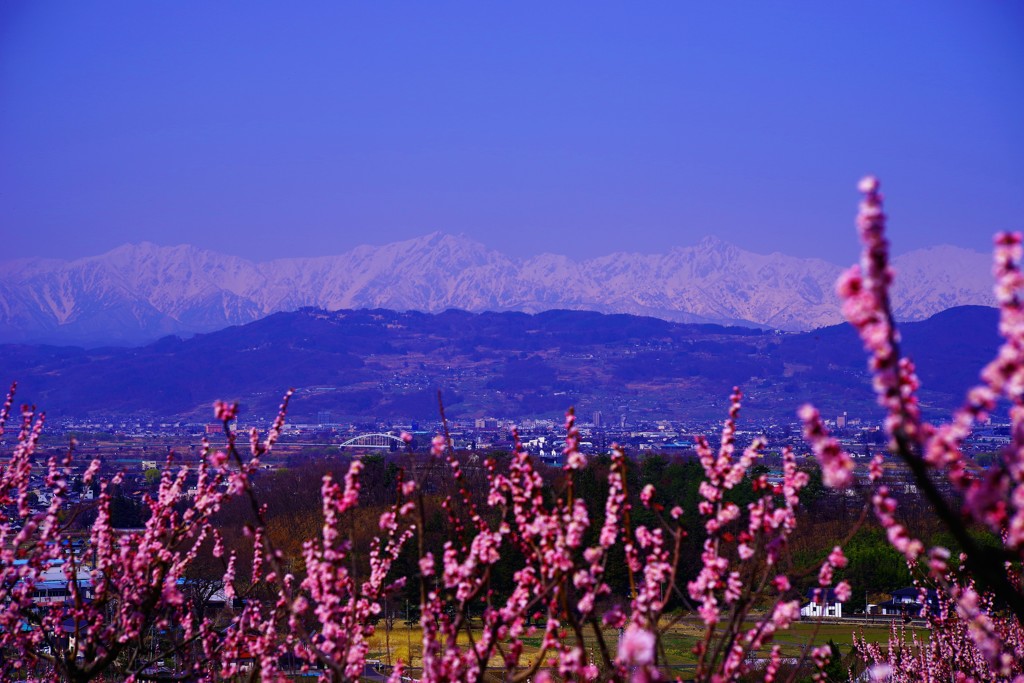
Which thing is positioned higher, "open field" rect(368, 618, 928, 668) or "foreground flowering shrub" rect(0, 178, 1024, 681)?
"foreground flowering shrub" rect(0, 178, 1024, 681)

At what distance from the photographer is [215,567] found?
3675 cm

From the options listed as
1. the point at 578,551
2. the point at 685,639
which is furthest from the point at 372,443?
the point at 578,551

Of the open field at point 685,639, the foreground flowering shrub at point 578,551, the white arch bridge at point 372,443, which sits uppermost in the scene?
the foreground flowering shrub at point 578,551

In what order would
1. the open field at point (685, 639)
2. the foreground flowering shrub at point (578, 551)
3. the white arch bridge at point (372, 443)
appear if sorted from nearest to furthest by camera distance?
the foreground flowering shrub at point (578, 551) → the open field at point (685, 639) → the white arch bridge at point (372, 443)

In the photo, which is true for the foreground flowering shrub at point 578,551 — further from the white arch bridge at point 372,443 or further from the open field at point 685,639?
the white arch bridge at point 372,443

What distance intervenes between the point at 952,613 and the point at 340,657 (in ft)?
18.7

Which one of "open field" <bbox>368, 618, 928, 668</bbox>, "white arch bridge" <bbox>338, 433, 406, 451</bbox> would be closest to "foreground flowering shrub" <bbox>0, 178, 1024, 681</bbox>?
"open field" <bbox>368, 618, 928, 668</bbox>

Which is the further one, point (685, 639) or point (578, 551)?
point (685, 639)

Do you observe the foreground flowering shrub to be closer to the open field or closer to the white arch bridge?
the open field

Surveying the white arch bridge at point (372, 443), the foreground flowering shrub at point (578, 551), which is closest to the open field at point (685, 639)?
the foreground flowering shrub at point (578, 551)

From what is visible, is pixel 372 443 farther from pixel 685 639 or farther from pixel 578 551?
pixel 578 551

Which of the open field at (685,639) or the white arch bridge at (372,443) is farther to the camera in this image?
the white arch bridge at (372,443)

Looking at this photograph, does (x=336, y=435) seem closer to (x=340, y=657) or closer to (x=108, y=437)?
(x=108, y=437)

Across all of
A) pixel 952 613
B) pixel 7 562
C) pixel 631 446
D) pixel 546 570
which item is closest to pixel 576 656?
pixel 546 570
